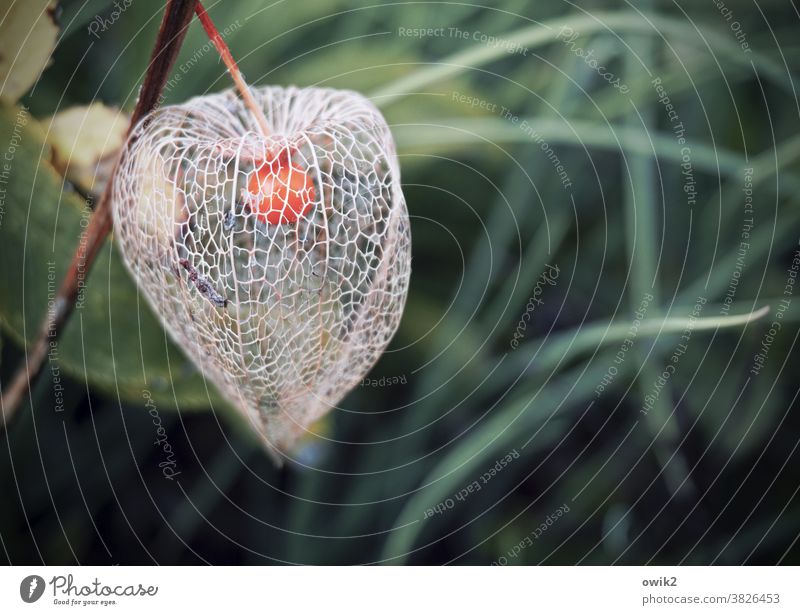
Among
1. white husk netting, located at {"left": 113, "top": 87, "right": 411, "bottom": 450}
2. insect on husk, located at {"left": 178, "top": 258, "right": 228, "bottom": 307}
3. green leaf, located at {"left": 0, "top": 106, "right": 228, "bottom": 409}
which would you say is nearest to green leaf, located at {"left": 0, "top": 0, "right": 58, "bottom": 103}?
green leaf, located at {"left": 0, "top": 106, "right": 228, "bottom": 409}

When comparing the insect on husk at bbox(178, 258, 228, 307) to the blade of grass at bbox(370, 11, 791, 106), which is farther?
the blade of grass at bbox(370, 11, 791, 106)

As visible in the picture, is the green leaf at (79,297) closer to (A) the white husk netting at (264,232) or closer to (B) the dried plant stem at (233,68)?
(A) the white husk netting at (264,232)

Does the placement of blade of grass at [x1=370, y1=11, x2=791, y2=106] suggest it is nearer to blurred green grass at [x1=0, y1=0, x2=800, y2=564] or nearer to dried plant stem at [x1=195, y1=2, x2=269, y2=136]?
blurred green grass at [x1=0, y1=0, x2=800, y2=564]

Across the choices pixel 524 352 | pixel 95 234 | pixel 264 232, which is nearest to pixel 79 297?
pixel 95 234

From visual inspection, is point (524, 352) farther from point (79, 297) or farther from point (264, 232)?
point (79, 297)

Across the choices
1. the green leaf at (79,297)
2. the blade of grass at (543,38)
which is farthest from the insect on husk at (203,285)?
the blade of grass at (543,38)

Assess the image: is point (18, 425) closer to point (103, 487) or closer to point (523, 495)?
point (103, 487)

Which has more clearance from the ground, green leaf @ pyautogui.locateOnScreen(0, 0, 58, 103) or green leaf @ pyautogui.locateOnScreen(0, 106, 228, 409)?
green leaf @ pyautogui.locateOnScreen(0, 0, 58, 103)
